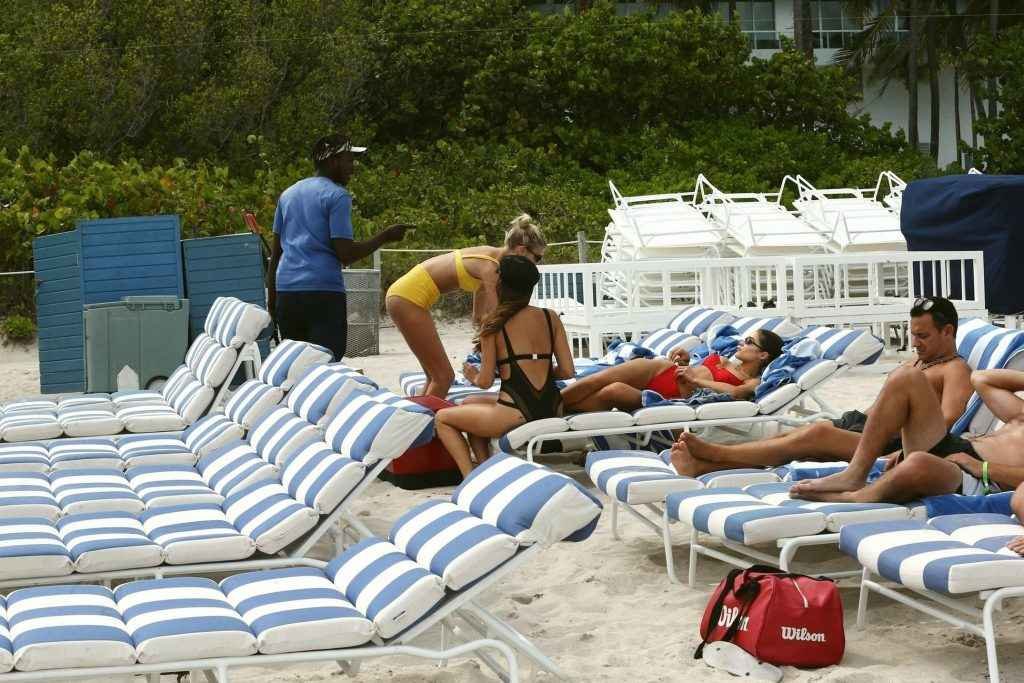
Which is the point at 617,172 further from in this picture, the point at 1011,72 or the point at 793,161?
the point at 1011,72

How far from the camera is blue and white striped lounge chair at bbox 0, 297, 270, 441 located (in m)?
7.07

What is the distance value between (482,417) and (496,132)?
20.9 metres

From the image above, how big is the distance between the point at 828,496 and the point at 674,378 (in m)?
2.49

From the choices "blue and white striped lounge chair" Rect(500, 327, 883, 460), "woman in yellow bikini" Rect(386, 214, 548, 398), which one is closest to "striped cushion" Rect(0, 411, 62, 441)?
"woman in yellow bikini" Rect(386, 214, 548, 398)

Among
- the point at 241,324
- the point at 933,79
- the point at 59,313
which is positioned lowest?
the point at 241,324

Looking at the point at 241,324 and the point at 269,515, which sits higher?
the point at 241,324

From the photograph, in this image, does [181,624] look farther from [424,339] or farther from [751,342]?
[751,342]

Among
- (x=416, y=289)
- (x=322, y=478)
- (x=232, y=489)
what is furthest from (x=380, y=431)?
(x=416, y=289)

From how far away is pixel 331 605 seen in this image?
12.3 feet

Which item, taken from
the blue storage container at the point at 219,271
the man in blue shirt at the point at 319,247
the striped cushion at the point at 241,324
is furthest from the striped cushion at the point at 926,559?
the blue storage container at the point at 219,271

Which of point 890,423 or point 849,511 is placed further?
point 890,423

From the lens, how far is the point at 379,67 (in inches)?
1048

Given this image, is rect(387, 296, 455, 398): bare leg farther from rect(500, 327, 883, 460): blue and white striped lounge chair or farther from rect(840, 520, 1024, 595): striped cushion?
rect(840, 520, 1024, 595): striped cushion

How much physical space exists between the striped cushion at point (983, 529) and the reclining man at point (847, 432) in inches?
38.3
